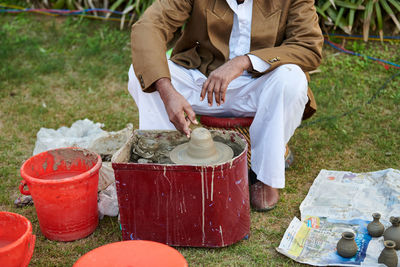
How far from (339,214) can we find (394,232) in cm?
45

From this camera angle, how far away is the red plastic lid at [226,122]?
125 inches

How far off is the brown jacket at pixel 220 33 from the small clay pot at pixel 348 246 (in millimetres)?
960

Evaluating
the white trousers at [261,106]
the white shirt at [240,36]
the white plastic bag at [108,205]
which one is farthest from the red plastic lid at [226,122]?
the white plastic bag at [108,205]

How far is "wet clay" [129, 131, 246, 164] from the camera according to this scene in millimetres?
2824

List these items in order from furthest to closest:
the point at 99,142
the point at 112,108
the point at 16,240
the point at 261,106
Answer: the point at 112,108 → the point at 99,142 → the point at 261,106 → the point at 16,240

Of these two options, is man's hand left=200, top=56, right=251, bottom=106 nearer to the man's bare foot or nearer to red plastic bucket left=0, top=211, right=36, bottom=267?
the man's bare foot

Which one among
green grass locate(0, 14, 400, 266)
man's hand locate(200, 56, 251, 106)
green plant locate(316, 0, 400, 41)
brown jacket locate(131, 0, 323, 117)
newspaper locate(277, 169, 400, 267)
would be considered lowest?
green grass locate(0, 14, 400, 266)

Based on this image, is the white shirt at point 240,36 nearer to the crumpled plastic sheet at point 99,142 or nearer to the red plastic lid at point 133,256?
the crumpled plastic sheet at point 99,142

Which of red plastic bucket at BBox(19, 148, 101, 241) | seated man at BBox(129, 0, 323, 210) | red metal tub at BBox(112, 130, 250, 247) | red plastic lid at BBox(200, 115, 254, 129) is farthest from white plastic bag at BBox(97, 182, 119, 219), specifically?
red plastic lid at BBox(200, 115, 254, 129)

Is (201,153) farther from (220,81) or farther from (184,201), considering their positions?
(220,81)

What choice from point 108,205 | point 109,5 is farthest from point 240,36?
point 109,5

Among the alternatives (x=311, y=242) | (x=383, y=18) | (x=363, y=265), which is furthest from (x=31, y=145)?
(x=383, y=18)

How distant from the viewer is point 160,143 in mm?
2902

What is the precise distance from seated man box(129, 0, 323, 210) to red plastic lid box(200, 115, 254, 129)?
0.19 feet
